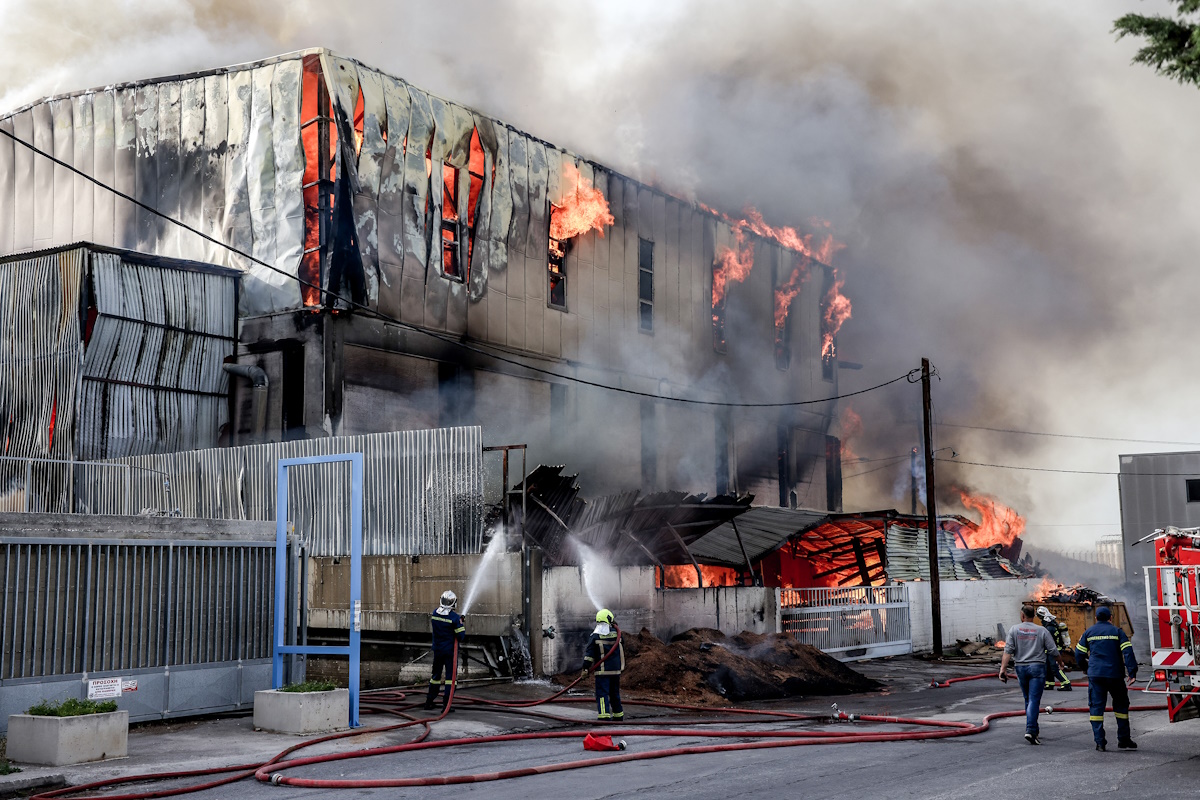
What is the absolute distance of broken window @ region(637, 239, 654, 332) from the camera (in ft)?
114

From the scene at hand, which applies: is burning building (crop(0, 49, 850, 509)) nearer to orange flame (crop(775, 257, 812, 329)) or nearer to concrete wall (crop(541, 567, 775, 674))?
orange flame (crop(775, 257, 812, 329))

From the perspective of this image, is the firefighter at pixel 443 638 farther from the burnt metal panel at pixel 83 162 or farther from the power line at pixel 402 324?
the burnt metal panel at pixel 83 162

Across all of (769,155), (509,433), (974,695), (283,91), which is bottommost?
(974,695)

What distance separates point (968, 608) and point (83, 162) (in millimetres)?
26967

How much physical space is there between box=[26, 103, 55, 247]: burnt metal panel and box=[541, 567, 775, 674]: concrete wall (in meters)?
20.2

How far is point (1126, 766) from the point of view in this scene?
10.2 metres

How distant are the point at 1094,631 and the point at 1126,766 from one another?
1.77 metres

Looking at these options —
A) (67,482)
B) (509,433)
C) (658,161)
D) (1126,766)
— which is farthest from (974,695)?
(658,161)

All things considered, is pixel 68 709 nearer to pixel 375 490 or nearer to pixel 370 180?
pixel 375 490

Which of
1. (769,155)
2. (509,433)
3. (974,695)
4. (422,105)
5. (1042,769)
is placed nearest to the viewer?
(1042,769)

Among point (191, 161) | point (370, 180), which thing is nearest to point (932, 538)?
point (370, 180)

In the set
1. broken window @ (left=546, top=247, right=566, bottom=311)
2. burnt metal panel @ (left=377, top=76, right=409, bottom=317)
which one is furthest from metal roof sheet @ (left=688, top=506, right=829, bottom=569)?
burnt metal panel @ (left=377, top=76, right=409, bottom=317)

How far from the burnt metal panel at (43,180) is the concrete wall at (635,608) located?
2022 centimetres

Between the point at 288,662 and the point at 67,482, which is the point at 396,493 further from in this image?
the point at 67,482
